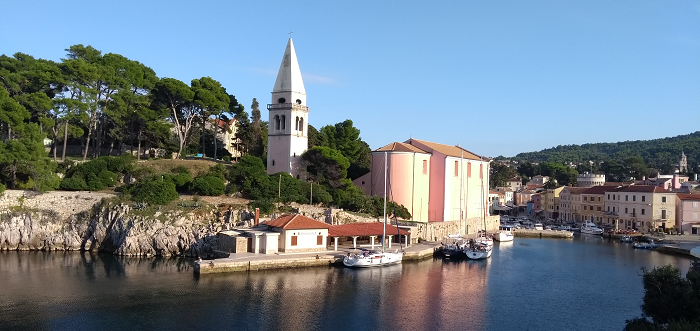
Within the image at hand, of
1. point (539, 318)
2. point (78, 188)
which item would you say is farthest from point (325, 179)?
point (539, 318)

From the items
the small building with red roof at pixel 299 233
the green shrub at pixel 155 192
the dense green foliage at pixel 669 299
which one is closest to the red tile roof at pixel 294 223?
the small building with red roof at pixel 299 233

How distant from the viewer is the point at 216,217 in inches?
1139

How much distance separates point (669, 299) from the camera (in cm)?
1333

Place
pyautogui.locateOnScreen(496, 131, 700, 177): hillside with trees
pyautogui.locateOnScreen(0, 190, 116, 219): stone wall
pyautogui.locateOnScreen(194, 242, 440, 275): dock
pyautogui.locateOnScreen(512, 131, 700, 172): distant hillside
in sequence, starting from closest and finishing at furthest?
pyautogui.locateOnScreen(194, 242, 440, 275): dock
pyautogui.locateOnScreen(0, 190, 116, 219): stone wall
pyautogui.locateOnScreen(496, 131, 700, 177): hillside with trees
pyautogui.locateOnScreen(512, 131, 700, 172): distant hillside

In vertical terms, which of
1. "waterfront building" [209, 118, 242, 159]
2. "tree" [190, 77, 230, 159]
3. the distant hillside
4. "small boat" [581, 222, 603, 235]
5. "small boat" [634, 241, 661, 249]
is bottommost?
"small boat" [634, 241, 661, 249]

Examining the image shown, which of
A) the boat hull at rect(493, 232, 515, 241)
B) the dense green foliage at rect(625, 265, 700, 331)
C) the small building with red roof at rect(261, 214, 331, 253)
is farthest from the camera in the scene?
the boat hull at rect(493, 232, 515, 241)

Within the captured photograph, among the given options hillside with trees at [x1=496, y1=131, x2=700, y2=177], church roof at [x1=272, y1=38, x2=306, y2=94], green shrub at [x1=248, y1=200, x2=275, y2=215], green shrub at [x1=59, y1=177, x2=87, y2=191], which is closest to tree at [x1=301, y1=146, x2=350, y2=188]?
church roof at [x1=272, y1=38, x2=306, y2=94]

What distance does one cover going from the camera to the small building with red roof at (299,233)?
26.0 metres

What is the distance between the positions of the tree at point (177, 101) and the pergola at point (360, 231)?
15.4m

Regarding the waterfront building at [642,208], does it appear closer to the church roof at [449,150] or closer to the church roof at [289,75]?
the church roof at [449,150]

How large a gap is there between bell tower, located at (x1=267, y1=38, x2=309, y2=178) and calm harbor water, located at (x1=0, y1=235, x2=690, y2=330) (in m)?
12.0

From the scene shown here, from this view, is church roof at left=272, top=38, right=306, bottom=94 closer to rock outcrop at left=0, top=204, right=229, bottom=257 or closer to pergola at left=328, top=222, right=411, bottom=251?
rock outcrop at left=0, top=204, right=229, bottom=257

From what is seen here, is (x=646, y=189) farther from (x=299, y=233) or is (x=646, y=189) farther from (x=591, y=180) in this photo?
(x=299, y=233)

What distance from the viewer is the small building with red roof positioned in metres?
26.0
